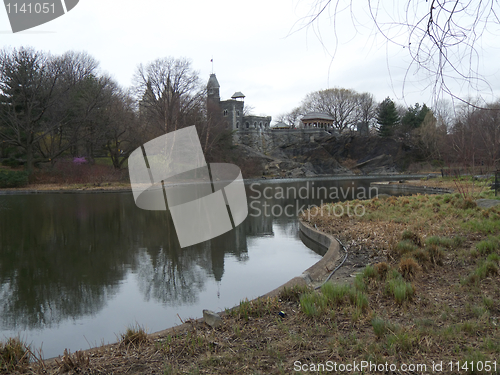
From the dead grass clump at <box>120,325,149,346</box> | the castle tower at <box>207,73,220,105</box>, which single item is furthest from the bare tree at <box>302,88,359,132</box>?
the dead grass clump at <box>120,325,149,346</box>

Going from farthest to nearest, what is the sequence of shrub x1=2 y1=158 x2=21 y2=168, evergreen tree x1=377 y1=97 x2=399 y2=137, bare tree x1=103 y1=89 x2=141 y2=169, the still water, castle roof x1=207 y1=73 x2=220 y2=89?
evergreen tree x1=377 y1=97 x2=399 y2=137, castle roof x1=207 y1=73 x2=220 y2=89, bare tree x1=103 y1=89 x2=141 y2=169, shrub x1=2 y1=158 x2=21 y2=168, the still water

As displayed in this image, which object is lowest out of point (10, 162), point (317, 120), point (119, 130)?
point (10, 162)

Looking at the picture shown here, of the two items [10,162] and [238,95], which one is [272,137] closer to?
[238,95]

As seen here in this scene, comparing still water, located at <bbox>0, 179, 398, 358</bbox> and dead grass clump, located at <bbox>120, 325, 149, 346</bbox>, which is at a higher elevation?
dead grass clump, located at <bbox>120, 325, 149, 346</bbox>

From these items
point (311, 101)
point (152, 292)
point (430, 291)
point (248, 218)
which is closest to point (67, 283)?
point (152, 292)

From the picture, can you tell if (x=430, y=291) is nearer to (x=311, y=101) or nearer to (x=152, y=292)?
(x=152, y=292)

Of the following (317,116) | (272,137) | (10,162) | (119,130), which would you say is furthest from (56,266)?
(317,116)

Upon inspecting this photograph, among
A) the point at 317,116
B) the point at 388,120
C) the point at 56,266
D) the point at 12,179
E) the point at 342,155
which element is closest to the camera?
the point at 56,266

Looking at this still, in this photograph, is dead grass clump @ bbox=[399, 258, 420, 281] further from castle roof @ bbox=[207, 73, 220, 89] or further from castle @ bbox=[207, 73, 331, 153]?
castle roof @ bbox=[207, 73, 220, 89]

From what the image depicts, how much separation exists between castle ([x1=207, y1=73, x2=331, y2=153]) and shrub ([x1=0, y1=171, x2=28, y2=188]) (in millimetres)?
44760

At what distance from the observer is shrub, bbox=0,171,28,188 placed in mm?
33594

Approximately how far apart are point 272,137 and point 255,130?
4.13m

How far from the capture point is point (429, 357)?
124 inches

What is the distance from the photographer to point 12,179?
3375 cm
